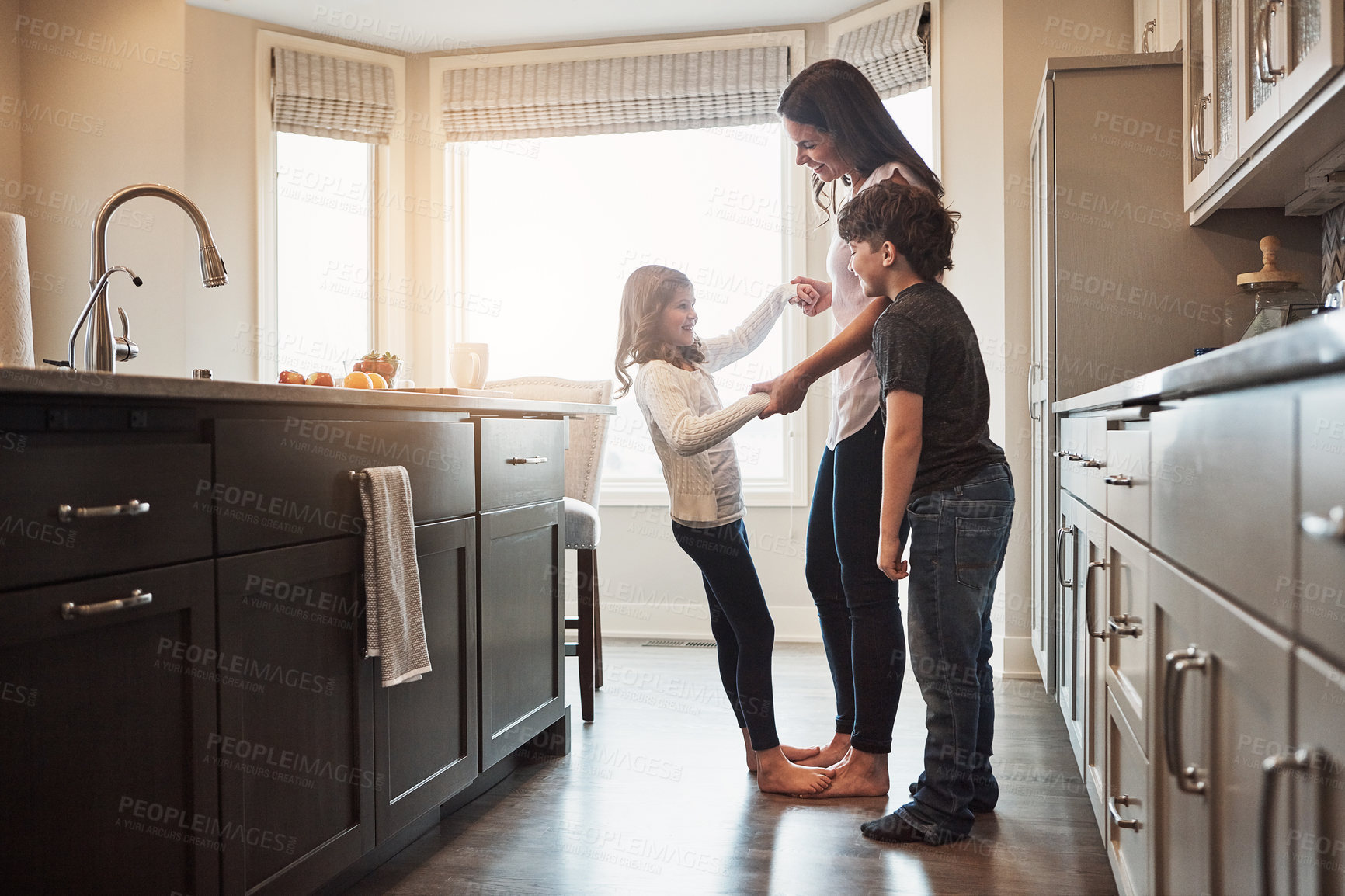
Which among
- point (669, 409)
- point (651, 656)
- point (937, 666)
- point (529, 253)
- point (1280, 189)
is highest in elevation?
point (529, 253)

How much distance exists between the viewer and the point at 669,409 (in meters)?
2.10

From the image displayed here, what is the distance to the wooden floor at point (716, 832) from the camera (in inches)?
68.4

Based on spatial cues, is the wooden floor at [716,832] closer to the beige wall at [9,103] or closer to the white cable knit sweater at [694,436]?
the white cable knit sweater at [694,436]

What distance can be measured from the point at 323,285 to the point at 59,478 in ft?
11.0

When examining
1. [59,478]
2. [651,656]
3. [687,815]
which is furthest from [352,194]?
[59,478]

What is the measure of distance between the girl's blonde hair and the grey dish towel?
70 cm

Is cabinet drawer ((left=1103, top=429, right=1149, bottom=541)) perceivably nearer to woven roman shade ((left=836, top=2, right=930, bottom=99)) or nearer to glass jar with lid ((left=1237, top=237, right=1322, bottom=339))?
glass jar with lid ((left=1237, top=237, right=1322, bottom=339))

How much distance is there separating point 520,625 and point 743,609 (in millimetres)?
500

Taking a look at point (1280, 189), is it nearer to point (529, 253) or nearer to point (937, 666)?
point (937, 666)

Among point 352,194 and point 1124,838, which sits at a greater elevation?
point 352,194

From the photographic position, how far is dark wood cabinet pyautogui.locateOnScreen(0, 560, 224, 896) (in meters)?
1.03

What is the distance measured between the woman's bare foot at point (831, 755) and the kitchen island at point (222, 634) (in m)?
0.75

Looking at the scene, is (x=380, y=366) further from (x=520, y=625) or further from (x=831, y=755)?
(x=831, y=755)

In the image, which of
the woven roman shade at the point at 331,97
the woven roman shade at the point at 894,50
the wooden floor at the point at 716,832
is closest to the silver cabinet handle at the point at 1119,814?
the wooden floor at the point at 716,832
